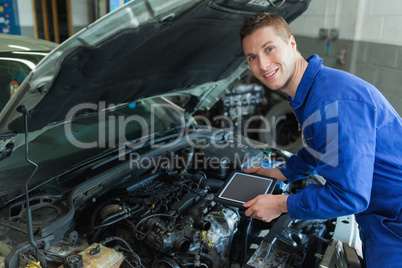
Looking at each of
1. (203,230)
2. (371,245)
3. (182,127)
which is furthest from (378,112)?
(182,127)

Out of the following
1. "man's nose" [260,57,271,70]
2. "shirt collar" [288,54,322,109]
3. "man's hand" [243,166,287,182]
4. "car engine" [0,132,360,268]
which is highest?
"man's nose" [260,57,271,70]

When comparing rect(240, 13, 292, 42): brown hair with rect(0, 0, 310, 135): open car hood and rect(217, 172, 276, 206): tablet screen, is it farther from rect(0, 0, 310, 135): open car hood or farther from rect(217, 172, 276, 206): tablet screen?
rect(217, 172, 276, 206): tablet screen

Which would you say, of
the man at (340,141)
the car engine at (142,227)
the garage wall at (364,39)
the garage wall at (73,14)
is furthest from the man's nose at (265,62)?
the garage wall at (73,14)

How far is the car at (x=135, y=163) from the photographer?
1237 mm

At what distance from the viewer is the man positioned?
3.81ft

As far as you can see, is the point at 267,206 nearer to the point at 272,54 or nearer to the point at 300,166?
the point at 300,166

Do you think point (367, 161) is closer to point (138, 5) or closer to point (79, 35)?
point (138, 5)

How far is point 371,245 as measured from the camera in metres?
1.44

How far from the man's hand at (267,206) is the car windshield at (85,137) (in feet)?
3.02

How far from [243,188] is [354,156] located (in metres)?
0.60

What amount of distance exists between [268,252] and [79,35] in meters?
1.18

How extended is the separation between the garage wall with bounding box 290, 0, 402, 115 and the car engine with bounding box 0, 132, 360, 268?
259cm

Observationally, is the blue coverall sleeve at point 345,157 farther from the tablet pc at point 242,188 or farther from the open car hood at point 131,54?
the open car hood at point 131,54

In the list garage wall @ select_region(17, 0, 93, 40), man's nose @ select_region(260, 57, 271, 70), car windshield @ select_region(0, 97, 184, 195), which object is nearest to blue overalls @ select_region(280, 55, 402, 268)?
man's nose @ select_region(260, 57, 271, 70)
